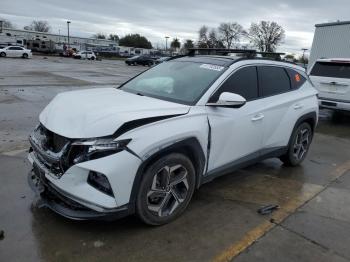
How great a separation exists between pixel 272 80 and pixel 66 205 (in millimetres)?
3261

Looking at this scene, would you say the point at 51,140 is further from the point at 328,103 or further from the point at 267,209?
the point at 328,103

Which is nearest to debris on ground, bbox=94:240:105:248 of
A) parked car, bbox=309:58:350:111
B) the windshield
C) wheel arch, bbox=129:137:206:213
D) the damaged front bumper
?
the damaged front bumper

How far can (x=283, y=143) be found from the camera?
555cm

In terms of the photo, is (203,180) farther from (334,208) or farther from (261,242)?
(334,208)

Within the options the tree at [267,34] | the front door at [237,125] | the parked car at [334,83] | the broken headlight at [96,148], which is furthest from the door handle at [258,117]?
the tree at [267,34]

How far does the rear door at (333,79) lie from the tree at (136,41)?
4389 inches

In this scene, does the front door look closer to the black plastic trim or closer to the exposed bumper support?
the black plastic trim

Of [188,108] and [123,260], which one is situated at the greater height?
[188,108]

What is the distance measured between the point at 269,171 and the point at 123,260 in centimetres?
328

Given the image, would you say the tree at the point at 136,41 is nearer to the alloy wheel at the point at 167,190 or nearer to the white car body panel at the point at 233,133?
the white car body panel at the point at 233,133

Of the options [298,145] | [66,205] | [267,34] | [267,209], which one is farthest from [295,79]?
[267,34]

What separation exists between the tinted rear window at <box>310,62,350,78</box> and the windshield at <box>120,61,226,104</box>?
6683 mm

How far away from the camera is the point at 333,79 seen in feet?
33.2

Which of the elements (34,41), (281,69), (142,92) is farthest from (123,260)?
(34,41)
